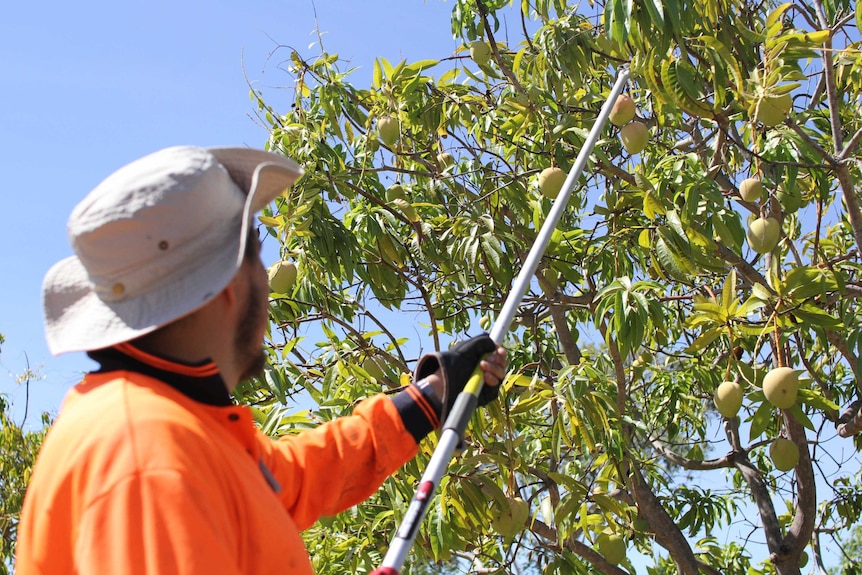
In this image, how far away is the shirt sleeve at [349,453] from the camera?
1.72m

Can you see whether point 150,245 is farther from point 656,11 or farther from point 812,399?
point 812,399

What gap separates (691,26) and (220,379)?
107 inches

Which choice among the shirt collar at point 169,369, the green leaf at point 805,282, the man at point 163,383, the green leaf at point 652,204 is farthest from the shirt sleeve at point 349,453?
the green leaf at point 652,204

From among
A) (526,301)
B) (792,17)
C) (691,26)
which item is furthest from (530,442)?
(792,17)

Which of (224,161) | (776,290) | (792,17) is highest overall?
(792,17)

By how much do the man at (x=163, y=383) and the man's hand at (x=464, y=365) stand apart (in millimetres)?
452

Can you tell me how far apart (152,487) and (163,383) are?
0.24 metres

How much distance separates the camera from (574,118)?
441 cm

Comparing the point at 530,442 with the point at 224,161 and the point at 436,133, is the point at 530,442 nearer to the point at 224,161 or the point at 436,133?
the point at 436,133

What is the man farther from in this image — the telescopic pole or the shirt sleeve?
the shirt sleeve

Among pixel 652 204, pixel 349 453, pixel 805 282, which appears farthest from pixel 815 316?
pixel 349 453

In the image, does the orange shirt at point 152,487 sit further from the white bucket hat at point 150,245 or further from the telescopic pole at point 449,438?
the telescopic pole at point 449,438

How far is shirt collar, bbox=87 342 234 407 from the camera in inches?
50.0

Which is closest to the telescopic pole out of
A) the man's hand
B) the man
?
the man's hand
